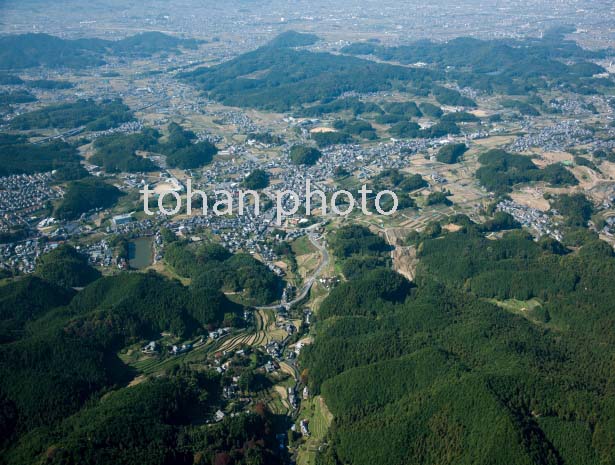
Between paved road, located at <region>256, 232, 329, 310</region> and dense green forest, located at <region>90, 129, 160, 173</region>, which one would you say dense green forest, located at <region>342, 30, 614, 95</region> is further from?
paved road, located at <region>256, 232, 329, 310</region>

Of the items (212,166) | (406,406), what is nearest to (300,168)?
(212,166)

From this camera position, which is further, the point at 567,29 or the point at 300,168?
the point at 567,29

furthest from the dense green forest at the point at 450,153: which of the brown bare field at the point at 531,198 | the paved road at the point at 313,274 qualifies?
the paved road at the point at 313,274

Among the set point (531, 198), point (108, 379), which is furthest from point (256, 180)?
point (108, 379)

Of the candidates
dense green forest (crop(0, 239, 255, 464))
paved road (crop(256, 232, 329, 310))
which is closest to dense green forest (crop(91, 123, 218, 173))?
paved road (crop(256, 232, 329, 310))

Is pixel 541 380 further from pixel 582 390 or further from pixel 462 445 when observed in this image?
pixel 462 445

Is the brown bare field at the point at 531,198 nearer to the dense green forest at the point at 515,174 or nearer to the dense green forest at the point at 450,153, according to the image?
the dense green forest at the point at 515,174
